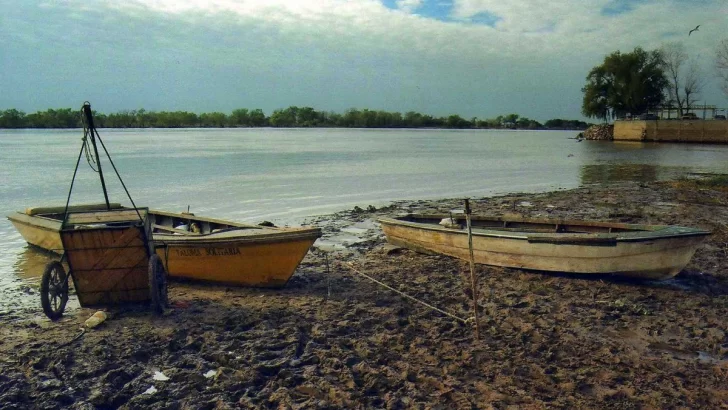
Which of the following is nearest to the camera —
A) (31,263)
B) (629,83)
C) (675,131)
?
(31,263)

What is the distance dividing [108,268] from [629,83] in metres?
86.6

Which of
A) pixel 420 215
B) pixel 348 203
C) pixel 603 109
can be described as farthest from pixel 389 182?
pixel 603 109

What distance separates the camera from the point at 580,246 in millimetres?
8250

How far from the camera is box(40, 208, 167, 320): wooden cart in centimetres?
721

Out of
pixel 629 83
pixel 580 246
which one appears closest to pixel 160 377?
pixel 580 246

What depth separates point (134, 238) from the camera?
24.2ft

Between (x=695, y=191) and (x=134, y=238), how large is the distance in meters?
19.0

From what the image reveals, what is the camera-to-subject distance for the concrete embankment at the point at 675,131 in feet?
205

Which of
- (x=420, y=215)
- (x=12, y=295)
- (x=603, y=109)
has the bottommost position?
(x=12, y=295)

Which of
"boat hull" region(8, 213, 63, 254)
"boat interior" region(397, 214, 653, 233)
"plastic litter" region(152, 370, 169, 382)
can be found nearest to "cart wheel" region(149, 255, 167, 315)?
"plastic litter" region(152, 370, 169, 382)

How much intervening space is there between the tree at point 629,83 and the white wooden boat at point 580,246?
80.5 m

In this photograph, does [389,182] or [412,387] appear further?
[389,182]

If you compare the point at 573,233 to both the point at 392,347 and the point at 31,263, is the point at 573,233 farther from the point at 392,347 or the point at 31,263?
the point at 31,263

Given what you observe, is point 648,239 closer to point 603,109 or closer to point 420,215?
point 420,215
